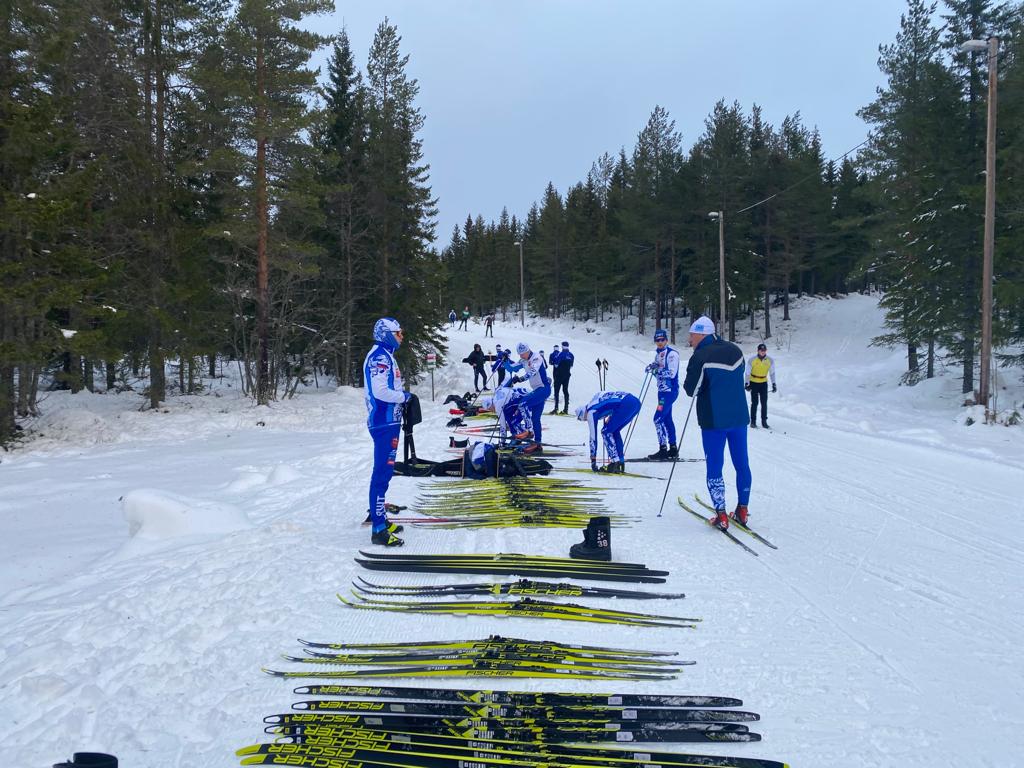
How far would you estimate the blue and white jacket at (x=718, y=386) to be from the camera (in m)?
6.24

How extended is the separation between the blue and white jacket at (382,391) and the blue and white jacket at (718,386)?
2956 millimetres

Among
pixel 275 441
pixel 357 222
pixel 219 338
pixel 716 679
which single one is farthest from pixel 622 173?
pixel 716 679

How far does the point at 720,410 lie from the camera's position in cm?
624

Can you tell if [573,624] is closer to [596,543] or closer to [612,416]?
[596,543]

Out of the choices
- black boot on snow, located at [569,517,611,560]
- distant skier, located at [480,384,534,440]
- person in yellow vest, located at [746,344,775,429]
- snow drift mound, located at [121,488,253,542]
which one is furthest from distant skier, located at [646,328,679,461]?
snow drift mound, located at [121,488,253,542]

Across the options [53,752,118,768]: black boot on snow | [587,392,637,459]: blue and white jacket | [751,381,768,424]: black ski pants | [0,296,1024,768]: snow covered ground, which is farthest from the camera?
[751,381,768,424]: black ski pants

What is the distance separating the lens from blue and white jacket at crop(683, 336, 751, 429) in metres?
6.24

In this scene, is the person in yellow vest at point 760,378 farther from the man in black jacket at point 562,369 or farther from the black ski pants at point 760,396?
the man in black jacket at point 562,369

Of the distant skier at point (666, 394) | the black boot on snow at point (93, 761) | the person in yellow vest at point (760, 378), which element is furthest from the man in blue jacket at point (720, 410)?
the person in yellow vest at point (760, 378)

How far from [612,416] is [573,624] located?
5.52m

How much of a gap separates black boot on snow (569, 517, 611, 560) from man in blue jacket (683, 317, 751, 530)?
1454mm

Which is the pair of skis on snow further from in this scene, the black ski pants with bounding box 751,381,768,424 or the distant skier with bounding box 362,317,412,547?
the black ski pants with bounding box 751,381,768,424

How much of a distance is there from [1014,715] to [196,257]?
69.1 feet

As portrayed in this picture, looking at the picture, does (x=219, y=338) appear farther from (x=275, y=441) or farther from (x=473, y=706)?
(x=473, y=706)
